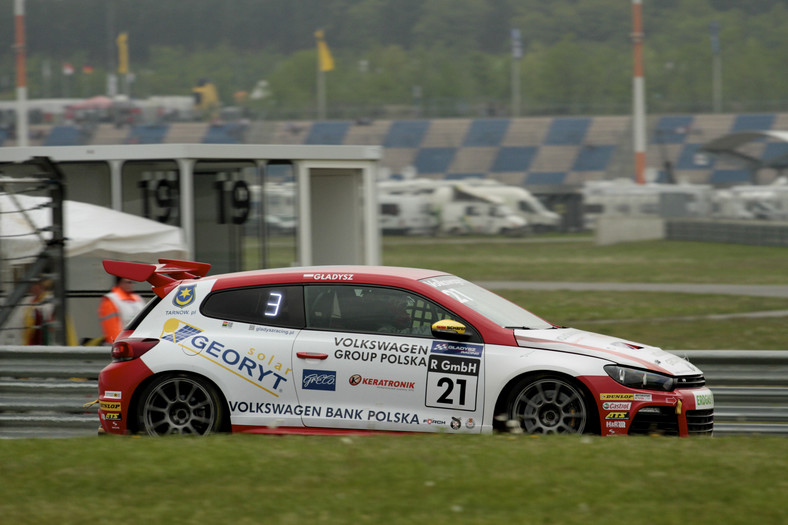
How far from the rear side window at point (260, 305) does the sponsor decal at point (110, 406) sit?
88 centimetres

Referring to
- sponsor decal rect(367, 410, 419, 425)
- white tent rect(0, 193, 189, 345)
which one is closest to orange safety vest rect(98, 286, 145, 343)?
white tent rect(0, 193, 189, 345)

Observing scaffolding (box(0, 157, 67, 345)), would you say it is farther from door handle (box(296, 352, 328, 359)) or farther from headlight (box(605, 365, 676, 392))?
headlight (box(605, 365, 676, 392))

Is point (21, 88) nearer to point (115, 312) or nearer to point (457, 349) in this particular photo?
point (115, 312)

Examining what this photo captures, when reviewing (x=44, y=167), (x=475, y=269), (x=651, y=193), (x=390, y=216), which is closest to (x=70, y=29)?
(x=390, y=216)

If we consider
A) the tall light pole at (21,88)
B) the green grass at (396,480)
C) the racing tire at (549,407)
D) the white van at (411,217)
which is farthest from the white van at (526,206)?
the green grass at (396,480)

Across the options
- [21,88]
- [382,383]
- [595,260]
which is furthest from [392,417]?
[21,88]

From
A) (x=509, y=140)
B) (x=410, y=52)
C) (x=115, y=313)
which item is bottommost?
(x=115, y=313)

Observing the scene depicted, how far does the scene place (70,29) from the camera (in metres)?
113

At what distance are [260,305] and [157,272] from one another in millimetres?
944

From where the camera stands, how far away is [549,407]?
23.8ft

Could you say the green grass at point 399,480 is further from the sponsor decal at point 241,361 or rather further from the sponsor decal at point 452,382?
the sponsor decal at point 241,361

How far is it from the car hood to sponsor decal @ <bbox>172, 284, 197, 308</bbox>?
2335 millimetres

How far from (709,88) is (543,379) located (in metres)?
97.6

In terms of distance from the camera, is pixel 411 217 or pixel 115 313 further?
pixel 411 217
